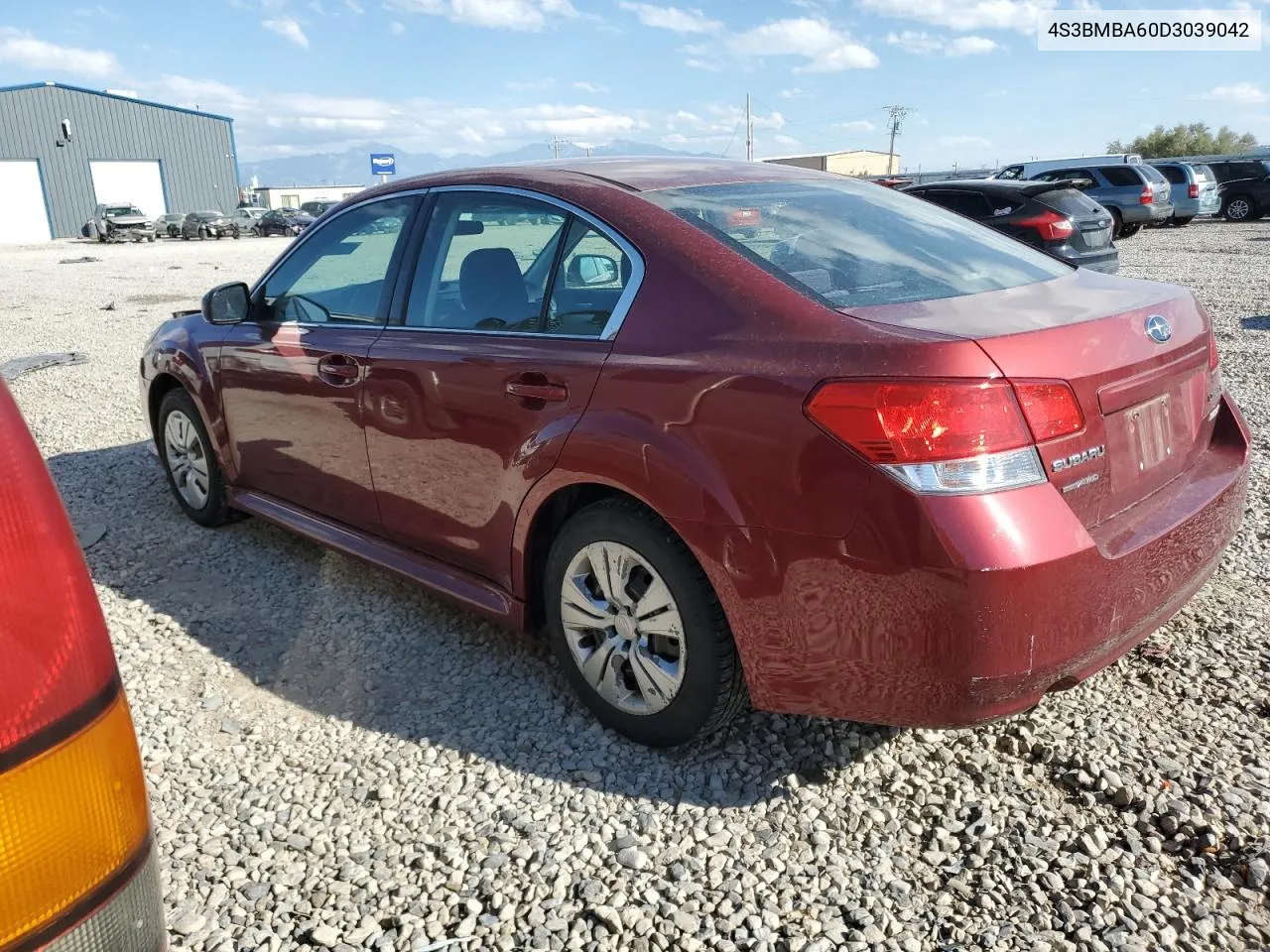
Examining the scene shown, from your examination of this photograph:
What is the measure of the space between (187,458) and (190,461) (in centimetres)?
4

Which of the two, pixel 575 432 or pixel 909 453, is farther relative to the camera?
pixel 575 432

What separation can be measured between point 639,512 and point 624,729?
2.28ft

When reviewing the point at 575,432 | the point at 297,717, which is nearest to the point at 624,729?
the point at 575,432

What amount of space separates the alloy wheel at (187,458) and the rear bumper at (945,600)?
3.14 metres

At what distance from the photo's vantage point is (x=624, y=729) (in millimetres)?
2877

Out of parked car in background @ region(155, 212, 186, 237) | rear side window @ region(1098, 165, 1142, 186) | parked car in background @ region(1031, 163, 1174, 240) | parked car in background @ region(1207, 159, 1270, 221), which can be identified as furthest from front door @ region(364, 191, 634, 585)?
parked car in background @ region(155, 212, 186, 237)

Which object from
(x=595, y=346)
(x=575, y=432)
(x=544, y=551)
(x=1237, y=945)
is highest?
(x=595, y=346)

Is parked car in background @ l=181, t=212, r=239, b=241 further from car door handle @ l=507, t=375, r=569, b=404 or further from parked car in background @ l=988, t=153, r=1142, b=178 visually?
car door handle @ l=507, t=375, r=569, b=404

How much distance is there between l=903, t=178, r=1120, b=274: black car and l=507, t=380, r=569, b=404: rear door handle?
8.51 meters

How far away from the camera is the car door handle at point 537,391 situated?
9.02ft

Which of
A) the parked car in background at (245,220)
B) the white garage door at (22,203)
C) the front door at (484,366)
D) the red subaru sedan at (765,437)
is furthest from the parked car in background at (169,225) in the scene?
the front door at (484,366)

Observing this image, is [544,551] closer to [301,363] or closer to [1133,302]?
[301,363]

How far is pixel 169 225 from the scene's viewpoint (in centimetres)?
4397

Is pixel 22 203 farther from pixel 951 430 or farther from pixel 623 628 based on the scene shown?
pixel 951 430
